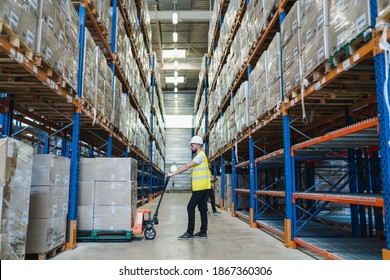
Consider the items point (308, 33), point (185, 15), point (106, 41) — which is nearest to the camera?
point (308, 33)

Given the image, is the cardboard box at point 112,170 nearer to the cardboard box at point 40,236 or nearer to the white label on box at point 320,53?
the cardboard box at point 40,236

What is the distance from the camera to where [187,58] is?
2341cm

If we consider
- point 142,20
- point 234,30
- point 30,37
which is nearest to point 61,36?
point 30,37

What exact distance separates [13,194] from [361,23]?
365cm

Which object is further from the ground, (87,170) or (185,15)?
(185,15)

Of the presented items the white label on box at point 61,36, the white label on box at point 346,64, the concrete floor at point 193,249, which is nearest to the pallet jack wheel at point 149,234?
the concrete floor at point 193,249

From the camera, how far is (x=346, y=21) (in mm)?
3373

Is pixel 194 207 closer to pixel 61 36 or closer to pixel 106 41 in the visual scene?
pixel 61 36

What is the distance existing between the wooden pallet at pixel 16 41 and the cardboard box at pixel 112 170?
8.08 feet

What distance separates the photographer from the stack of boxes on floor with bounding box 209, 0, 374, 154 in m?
3.34

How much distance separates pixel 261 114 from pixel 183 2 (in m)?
13.0

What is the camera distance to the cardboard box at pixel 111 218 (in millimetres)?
5516
